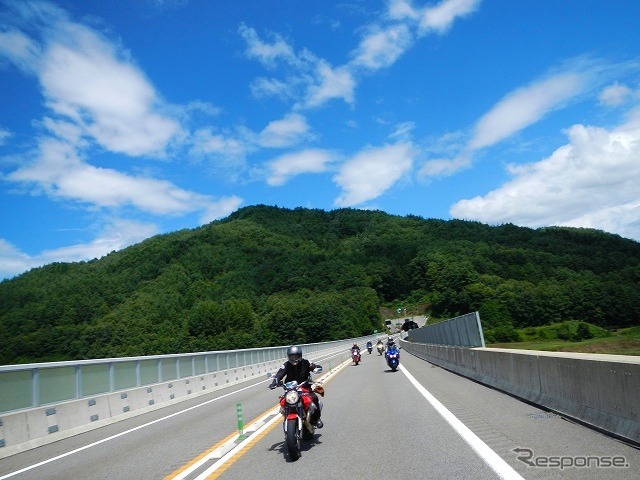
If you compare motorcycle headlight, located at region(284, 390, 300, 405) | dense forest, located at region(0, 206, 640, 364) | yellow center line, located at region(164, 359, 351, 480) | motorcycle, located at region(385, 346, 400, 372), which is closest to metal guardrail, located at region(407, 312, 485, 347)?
motorcycle, located at region(385, 346, 400, 372)

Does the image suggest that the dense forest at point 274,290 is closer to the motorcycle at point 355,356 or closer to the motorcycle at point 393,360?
the motorcycle at point 355,356

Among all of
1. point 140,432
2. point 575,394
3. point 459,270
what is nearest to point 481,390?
point 575,394

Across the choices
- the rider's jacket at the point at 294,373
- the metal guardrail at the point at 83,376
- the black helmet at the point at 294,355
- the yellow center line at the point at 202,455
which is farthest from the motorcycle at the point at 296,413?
the metal guardrail at the point at 83,376

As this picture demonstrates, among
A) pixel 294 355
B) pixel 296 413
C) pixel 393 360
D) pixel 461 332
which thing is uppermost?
pixel 461 332

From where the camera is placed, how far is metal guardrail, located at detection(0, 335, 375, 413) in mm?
11602

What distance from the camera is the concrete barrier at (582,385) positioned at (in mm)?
7434

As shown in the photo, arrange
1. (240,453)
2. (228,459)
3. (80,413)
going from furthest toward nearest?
(80,413)
(240,453)
(228,459)

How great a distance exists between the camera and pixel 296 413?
27.2 feet

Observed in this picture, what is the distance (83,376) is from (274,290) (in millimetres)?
152873

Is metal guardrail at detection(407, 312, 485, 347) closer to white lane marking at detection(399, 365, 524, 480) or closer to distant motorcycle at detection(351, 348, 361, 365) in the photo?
distant motorcycle at detection(351, 348, 361, 365)

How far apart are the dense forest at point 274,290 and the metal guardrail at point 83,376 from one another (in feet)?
238

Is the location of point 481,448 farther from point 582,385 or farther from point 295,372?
point 295,372

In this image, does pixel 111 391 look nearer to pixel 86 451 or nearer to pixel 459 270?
pixel 86 451

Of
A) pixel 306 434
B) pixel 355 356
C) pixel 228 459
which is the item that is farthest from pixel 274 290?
pixel 228 459
